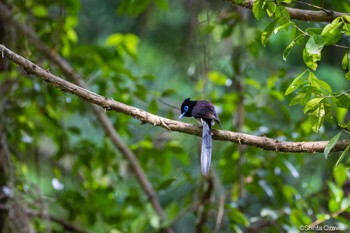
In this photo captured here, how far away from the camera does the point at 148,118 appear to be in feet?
9.03

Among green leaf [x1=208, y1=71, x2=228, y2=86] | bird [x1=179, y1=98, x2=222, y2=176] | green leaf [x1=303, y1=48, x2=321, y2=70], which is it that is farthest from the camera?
green leaf [x1=208, y1=71, x2=228, y2=86]

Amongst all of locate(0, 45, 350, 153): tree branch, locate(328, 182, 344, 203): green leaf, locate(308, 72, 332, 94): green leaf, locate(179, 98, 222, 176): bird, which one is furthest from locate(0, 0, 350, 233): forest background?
locate(308, 72, 332, 94): green leaf

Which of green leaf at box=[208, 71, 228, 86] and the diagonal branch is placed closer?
the diagonal branch

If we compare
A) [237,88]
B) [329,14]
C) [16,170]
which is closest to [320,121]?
[329,14]

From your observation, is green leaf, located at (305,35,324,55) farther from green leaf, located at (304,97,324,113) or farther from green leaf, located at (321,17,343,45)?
green leaf, located at (304,97,324,113)

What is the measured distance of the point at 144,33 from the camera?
5.70 m

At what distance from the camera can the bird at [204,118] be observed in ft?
9.75

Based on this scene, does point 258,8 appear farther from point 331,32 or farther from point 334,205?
point 334,205

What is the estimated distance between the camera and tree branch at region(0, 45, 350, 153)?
259 cm

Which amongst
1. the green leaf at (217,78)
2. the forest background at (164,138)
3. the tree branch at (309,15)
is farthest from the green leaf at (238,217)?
the tree branch at (309,15)

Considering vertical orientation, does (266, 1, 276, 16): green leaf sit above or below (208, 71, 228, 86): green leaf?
below

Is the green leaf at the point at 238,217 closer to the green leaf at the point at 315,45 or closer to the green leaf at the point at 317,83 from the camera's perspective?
the green leaf at the point at 317,83

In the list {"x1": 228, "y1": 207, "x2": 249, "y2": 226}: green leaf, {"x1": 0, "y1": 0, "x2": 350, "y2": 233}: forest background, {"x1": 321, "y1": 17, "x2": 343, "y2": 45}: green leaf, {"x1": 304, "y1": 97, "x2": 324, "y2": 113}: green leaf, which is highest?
{"x1": 0, "y1": 0, "x2": 350, "y2": 233}: forest background

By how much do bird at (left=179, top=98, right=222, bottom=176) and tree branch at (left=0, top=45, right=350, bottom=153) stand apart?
0.26ft
